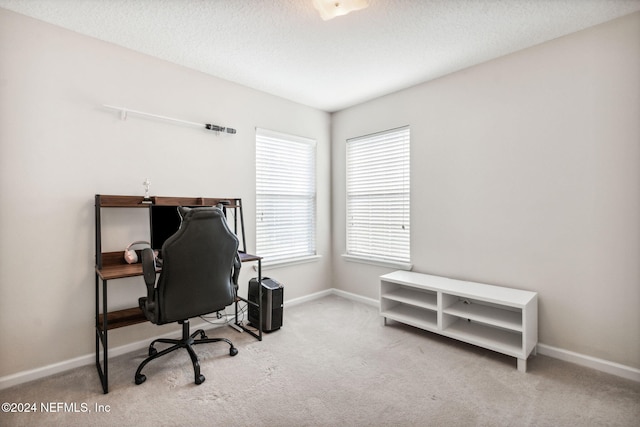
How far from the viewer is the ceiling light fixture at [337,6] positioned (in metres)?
1.88

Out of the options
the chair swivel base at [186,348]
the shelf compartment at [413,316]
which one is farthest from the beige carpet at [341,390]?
the shelf compartment at [413,316]

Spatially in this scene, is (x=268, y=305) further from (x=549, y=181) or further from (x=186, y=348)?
(x=549, y=181)

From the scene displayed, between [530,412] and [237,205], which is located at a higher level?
[237,205]

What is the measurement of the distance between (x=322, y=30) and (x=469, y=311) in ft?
8.70

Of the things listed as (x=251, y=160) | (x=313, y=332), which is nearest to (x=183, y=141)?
(x=251, y=160)

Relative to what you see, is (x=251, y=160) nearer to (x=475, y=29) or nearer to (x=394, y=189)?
(x=394, y=189)

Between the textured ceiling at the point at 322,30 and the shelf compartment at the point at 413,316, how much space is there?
245 centimetres

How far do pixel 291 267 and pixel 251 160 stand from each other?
142 centimetres

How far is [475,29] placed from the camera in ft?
7.46

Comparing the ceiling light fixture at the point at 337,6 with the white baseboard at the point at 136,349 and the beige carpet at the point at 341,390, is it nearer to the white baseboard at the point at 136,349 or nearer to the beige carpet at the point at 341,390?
the beige carpet at the point at 341,390

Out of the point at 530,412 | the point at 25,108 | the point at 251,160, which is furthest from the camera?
the point at 251,160

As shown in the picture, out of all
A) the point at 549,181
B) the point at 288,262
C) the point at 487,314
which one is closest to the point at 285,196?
the point at 288,262

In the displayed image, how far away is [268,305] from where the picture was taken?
2.91 meters

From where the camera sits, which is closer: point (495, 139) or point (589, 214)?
point (589, 214)
